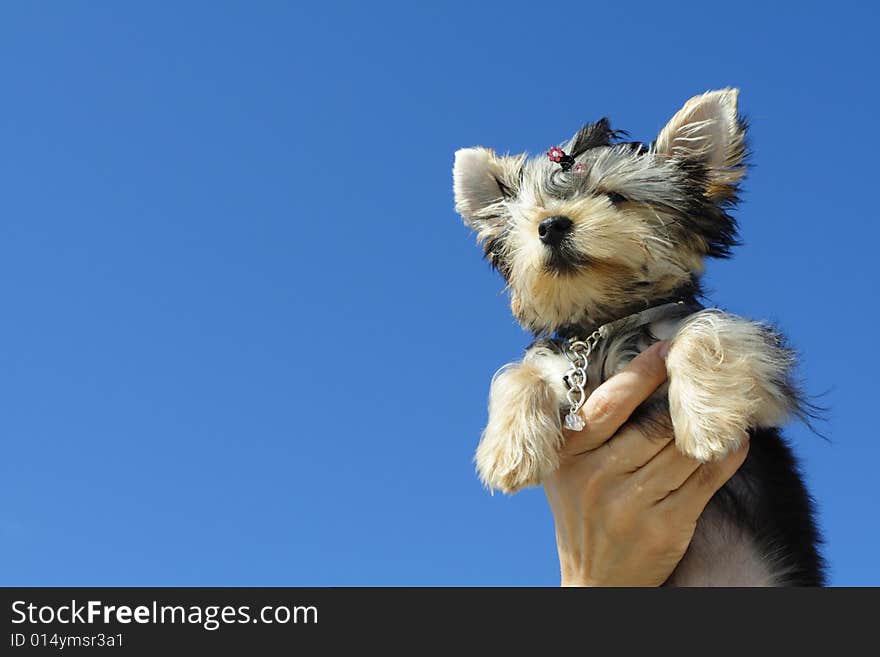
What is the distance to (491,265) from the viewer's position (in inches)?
233

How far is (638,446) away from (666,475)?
9.1 inches

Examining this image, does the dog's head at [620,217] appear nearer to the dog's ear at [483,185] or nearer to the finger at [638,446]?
the dog's ear at [483,185]

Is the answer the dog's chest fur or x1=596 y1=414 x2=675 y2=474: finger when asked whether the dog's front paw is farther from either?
x1=596 y1=414 x2=675 y2=474: finger

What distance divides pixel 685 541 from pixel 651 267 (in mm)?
1573

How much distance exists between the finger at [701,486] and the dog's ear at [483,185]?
2.12m

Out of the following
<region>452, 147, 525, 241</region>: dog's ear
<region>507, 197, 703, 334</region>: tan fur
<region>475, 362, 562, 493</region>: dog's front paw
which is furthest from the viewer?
<region>452, 147, 525, 241</region>: dog's ear

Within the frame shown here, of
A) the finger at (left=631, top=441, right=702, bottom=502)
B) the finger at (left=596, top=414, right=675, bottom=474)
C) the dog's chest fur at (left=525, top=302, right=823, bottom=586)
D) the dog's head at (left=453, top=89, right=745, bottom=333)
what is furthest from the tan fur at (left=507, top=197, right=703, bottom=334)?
the finger at (left=631, top=441, right=702, bottom=502)

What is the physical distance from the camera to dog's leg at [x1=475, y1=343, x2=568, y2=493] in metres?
4.73

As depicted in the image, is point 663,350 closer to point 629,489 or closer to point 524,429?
point 629,489

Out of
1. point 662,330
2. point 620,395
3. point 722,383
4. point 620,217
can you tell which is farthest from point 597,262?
point 722,383

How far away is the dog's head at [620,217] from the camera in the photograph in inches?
199

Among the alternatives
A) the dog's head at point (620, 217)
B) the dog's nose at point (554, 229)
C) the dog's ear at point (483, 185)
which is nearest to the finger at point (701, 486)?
the dog's head at point (620, 217)

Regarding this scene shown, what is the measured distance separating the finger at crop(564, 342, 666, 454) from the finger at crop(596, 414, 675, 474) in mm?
90
